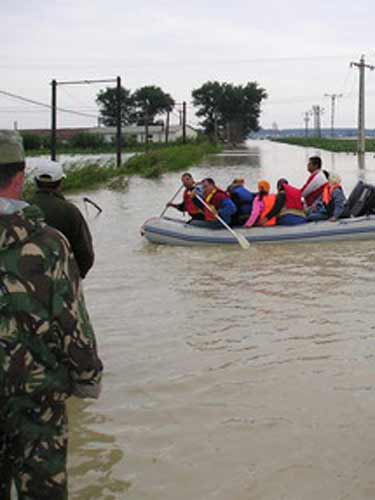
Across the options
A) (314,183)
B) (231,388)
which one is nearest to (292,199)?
(314,183)

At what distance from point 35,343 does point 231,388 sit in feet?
9.28

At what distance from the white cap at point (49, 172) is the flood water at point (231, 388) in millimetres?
1483

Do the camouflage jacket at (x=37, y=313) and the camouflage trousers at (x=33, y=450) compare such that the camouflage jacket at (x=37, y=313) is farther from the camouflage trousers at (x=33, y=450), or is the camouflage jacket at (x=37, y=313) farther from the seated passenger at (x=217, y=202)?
the seated passenger at (x=217, y=202)

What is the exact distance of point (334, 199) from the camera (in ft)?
36.8

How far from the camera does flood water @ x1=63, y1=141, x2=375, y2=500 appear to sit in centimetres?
373

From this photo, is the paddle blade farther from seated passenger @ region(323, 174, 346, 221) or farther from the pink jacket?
seated passenger @ region(323, 174, 346, 221)

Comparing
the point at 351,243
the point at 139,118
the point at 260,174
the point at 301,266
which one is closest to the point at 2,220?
the point at 301,266

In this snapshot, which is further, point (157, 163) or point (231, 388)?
point (157, 163)

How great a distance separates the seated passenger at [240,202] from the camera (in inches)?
447

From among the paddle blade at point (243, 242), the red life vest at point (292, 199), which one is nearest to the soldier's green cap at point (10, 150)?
the paddle blade at point (243, 242)

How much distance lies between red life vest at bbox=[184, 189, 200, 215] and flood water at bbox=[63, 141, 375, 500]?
221 cm

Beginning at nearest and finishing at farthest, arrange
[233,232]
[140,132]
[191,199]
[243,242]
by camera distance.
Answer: [243,242]
[233,232]
[191,199]
[140,132]

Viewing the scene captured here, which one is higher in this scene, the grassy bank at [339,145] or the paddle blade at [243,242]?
the grassy bank at [339,145]

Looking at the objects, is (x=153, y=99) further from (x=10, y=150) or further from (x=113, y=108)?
(x=10, y=150)
